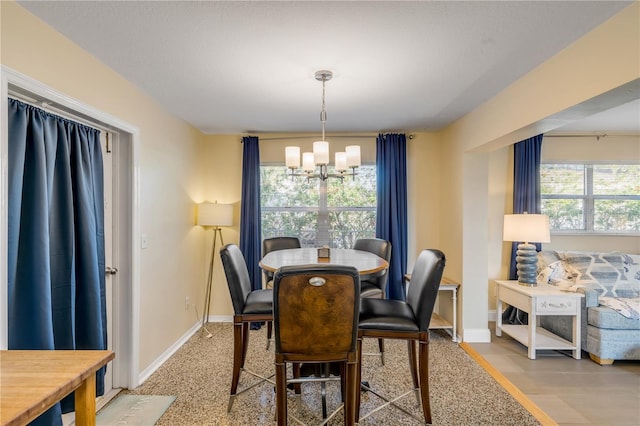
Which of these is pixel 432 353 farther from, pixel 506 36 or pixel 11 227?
pixel 11 227

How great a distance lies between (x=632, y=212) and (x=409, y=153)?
9.79ft

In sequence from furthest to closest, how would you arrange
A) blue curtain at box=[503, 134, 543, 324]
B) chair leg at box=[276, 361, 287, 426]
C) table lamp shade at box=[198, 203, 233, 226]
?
blue curtain at box=[503, 134, 543, 324], table lamp shade at box=[198, 203, 233, 226], chair leg at box=[276, 361, 287, 426]

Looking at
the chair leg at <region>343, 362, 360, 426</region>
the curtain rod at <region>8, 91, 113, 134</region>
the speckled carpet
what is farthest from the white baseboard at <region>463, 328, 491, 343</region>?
the curtain rod at <region>8, 91, 113, 134</region>

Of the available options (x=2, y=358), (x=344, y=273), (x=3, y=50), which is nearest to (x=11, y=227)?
(x=2, y=358)

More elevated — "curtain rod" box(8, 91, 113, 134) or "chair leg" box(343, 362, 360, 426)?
"curtain rod" box(8, 91, 113, 134)

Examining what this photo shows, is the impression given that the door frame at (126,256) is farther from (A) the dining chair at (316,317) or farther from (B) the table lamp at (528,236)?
(B) the table lamp at (528,236)

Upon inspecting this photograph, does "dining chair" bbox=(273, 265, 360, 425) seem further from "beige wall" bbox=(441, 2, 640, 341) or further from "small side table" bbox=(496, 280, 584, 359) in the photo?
"small side table" bbox=(496, 280, 584, 359)

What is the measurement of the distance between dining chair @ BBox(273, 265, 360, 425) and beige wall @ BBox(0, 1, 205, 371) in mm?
1653

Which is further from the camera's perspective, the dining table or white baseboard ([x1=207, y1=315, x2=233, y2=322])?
white baseboard ([x1=207, y1=315, x2=233, y2=322])

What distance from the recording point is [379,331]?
6.46ft

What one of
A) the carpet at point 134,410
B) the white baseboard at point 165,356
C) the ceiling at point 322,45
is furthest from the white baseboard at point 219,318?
the ceiling at point 322,45

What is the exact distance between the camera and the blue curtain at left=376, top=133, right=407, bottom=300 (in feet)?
13.0

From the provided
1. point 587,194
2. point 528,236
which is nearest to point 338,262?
point 528,236

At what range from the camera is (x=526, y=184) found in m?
3.95
